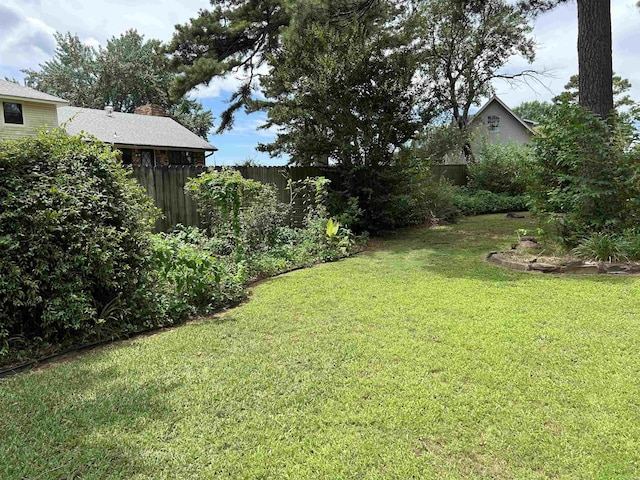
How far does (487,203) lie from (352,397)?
12546mm

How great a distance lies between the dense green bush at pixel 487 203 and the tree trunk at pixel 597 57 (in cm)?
581

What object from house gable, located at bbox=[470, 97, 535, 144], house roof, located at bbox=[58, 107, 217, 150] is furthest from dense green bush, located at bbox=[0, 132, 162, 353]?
house gable, located at bbox=[470, 97, 535, 144]

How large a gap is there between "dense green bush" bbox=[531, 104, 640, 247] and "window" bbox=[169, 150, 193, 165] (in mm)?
16625

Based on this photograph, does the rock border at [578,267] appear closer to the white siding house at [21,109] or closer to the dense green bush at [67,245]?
Result: the dense green bush at [67,245]

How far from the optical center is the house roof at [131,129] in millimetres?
16203

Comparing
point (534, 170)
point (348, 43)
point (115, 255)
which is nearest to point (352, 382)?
point (115, 255)

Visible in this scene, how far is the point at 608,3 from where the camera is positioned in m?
6.70

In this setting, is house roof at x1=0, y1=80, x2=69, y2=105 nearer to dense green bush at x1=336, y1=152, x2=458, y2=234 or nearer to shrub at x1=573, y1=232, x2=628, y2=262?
dense green bush at x1=336, y1=152, x2=458, y2=234

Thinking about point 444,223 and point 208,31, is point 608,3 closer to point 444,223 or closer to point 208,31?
point 444,223

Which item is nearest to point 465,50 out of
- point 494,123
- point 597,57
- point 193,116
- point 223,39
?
point 494,123

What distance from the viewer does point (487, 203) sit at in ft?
43.7

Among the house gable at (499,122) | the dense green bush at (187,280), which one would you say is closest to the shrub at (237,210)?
the dense green bush at (187,280)

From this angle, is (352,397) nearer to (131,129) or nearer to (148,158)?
(148,158)

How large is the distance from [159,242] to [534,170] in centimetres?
623
